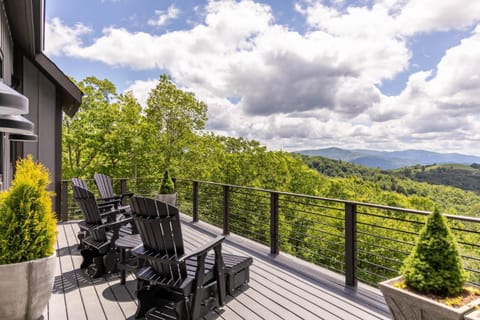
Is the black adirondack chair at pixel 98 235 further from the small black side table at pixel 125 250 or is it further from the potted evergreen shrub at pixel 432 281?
the potted evergreen shrub at pixel 432 281

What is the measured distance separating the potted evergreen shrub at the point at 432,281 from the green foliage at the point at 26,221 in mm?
2553

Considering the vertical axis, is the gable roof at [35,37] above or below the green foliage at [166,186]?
above

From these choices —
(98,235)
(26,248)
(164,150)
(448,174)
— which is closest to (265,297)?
(98,235)

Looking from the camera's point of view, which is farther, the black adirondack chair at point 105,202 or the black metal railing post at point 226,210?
the black metal railing post at point 226,210

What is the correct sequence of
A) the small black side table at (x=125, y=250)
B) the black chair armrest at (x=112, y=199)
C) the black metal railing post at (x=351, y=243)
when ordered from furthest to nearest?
the black chair armrest at (x=112, y=199), the black metal railing post at (x=351, y=243), the small black side table at (x=125, y=250)

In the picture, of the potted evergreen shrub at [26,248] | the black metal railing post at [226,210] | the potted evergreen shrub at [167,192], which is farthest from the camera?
the potted evergreen shrub at [167,192]

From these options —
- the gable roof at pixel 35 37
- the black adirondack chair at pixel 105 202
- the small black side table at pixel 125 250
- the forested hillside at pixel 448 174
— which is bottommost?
the forested hillside at pixel 448 174

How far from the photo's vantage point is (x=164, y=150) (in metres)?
17.7

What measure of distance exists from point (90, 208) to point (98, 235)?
38cm

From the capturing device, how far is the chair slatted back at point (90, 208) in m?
3.62

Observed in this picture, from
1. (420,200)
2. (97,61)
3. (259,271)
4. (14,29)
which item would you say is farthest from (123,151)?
(420,200)

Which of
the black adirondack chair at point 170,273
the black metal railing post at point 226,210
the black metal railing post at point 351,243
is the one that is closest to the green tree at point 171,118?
the black metal railing post at point 226,210

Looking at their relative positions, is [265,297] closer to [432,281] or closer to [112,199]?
[432,281]

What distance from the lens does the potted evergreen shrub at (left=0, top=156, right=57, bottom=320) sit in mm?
2281
